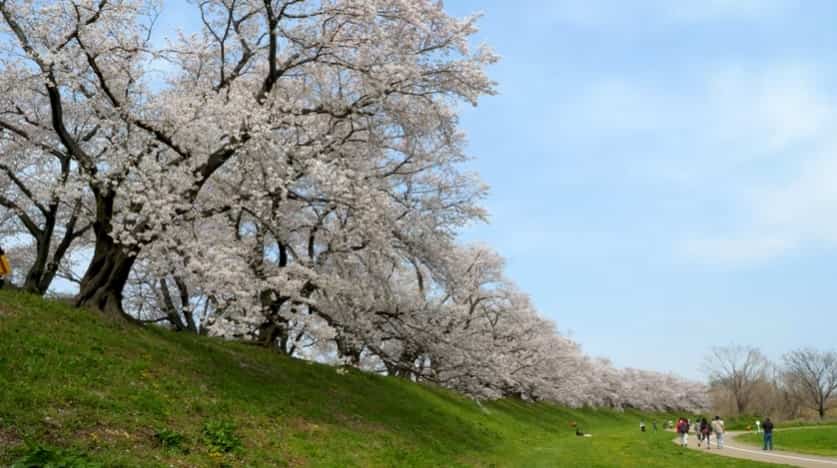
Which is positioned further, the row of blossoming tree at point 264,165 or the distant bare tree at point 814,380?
the distant bare tree at point 814,380

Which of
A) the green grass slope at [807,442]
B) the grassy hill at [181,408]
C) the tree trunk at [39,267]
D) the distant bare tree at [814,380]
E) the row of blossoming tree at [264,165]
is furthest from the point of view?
the distant bare tree at [814,380]

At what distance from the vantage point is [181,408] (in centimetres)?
1369

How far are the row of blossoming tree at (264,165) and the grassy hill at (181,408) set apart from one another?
163cm

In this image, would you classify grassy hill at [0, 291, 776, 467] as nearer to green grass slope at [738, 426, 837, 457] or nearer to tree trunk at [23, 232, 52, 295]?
tree trunk at [23, 232, 52, 295]

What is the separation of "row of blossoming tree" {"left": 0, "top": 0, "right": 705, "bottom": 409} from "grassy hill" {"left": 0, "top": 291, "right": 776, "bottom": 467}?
5.35ft

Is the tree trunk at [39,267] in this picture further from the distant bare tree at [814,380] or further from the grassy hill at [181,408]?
the distant bare tree at [814,380]

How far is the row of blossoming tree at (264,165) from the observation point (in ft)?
54.6

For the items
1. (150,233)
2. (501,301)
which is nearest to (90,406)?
(150,233)

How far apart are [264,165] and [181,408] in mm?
6536

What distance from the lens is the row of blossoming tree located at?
16656 mm

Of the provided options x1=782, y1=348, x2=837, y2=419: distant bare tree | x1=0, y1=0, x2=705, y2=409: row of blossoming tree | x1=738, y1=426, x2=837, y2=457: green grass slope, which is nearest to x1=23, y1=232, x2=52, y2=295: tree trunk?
x1=0, y1=0, x2=705, y2=409: row of blossoming tree

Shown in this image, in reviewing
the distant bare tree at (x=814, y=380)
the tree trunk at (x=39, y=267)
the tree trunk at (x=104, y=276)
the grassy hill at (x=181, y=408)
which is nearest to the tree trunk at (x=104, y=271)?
the tree trunk at (x=104, y=276)

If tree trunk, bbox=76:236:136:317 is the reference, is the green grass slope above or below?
below

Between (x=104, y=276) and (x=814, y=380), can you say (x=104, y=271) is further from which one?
(x=814, y=380)
